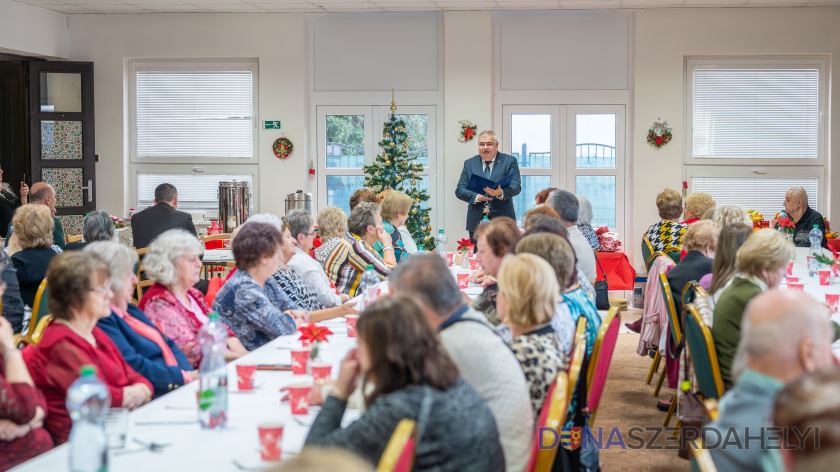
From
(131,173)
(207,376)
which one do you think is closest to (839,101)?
(131,173)

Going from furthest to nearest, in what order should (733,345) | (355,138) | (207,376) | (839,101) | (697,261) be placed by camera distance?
1. (355,138)
2. (839,101)
3. (697,261)
4. (733,345)
5. (207,376)

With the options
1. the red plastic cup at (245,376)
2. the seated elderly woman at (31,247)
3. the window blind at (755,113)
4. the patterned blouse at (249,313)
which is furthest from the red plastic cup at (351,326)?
the window blind at (755,113)

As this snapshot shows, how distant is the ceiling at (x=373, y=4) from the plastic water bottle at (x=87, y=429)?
8194 mm

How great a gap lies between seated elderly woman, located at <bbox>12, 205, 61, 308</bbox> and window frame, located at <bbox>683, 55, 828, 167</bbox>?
7529 millimetres

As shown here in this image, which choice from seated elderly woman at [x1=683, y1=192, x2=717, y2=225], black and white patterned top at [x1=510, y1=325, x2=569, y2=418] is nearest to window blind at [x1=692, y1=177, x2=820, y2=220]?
seated elderly woman at [x1=683, y1=192, x2=717, y2=225]

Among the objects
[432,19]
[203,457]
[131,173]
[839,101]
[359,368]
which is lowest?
[203,457]

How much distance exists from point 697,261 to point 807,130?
6.51m

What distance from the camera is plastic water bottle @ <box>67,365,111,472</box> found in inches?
79.4

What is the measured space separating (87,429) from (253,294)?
2.05 meters

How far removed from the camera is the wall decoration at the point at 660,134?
10.2 meters

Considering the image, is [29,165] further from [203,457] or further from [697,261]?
Result: [203,457]

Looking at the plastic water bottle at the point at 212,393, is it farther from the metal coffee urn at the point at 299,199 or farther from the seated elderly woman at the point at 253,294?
the metal coffee urn at the point at 299,199

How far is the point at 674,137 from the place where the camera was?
10.2m

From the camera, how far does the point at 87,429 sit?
203 centimetres
